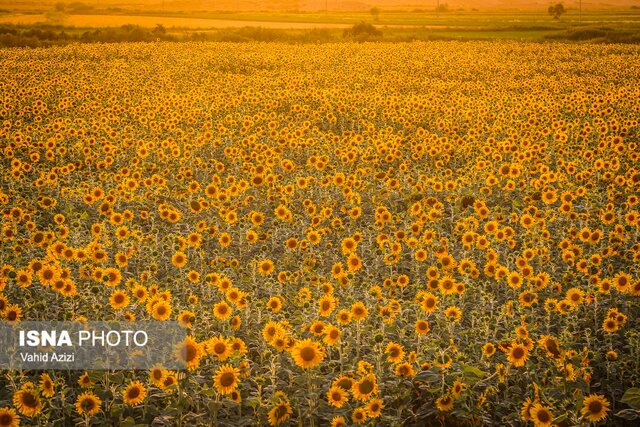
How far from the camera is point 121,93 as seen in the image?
59.7 feet

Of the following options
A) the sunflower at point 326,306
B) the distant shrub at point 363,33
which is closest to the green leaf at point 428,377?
the sunflower at point 326,306

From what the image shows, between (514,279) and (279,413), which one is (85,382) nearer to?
(279,413)

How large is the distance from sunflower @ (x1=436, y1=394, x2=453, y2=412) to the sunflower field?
0.02 metres

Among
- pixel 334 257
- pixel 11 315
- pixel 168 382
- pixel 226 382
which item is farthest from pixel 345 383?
pixel 334 257

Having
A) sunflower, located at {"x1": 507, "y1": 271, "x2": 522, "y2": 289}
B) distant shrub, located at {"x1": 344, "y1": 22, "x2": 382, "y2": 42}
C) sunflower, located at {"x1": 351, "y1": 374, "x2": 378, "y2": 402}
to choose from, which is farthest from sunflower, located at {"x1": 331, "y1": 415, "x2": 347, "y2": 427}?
distant shrub, located at {"x1": 344, "y1": 22, "x2": 382, "y2": 42}

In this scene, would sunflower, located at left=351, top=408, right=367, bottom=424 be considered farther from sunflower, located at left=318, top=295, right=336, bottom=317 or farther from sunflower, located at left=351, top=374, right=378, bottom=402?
sunflower, located at left=318, top=295, right=336, bottom=317

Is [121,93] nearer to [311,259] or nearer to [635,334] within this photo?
[311,259]

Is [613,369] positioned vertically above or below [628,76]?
below

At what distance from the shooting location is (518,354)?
4.52 m

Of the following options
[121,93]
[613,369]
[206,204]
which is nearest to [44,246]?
[206,204]

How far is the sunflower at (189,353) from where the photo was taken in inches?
166

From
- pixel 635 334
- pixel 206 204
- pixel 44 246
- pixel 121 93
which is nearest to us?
pixel 635 334

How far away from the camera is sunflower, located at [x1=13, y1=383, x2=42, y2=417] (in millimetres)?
3818

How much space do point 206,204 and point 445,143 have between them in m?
5.22
